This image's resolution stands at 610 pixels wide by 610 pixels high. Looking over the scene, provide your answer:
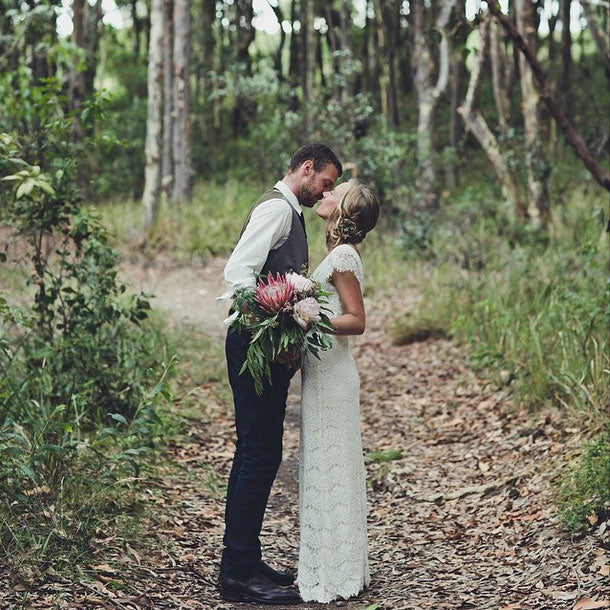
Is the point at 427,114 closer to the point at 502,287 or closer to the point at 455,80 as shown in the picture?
the point at 455,80

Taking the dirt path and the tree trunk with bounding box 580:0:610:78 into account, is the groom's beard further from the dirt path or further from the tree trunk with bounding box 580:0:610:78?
the tree trunk with bounding box 580:0:610:78

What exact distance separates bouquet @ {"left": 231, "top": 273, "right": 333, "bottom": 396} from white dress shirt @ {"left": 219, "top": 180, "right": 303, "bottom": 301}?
0.23 feet

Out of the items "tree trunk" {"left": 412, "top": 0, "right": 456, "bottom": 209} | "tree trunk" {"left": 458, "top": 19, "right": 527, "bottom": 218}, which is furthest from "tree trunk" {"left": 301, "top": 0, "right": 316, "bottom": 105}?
"tree trunk" {"left": 458, "top": 19, "right": 527, "bottom": 218}

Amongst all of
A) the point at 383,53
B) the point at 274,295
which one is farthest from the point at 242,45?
the point at 274,295

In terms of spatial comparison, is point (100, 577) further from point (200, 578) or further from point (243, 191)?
point (243, 191)

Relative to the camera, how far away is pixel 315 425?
14.5 ft

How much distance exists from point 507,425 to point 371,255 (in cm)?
667

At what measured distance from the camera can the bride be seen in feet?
14.2

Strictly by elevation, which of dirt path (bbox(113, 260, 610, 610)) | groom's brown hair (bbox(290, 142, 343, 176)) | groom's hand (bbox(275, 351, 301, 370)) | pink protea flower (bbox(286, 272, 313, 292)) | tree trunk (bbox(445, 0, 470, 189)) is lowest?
dirt path (bbox(113, 260, 610, 610))

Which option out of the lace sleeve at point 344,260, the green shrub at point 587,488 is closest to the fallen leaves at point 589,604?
the green shrub at point 587,488

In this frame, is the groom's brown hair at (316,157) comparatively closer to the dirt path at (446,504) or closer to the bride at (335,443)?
the bride at (335,443)

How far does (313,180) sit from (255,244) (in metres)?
0.50

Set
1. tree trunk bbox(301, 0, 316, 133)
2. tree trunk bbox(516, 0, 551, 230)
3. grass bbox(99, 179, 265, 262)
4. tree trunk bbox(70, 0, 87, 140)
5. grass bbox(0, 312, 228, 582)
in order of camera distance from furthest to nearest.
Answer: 1. tree trunk bbox(301, 0, 316, 133)
2. tree trunk bbox(70, 0, 87, 140)
3. grass bbox(99, 179, 265, 262)
4. tree trunk bbox(516, 0, 551, 230)
5. grass bbox(0, 312, 228, 582)

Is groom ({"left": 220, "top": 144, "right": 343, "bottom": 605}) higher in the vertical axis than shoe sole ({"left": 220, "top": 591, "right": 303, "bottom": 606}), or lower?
higher
